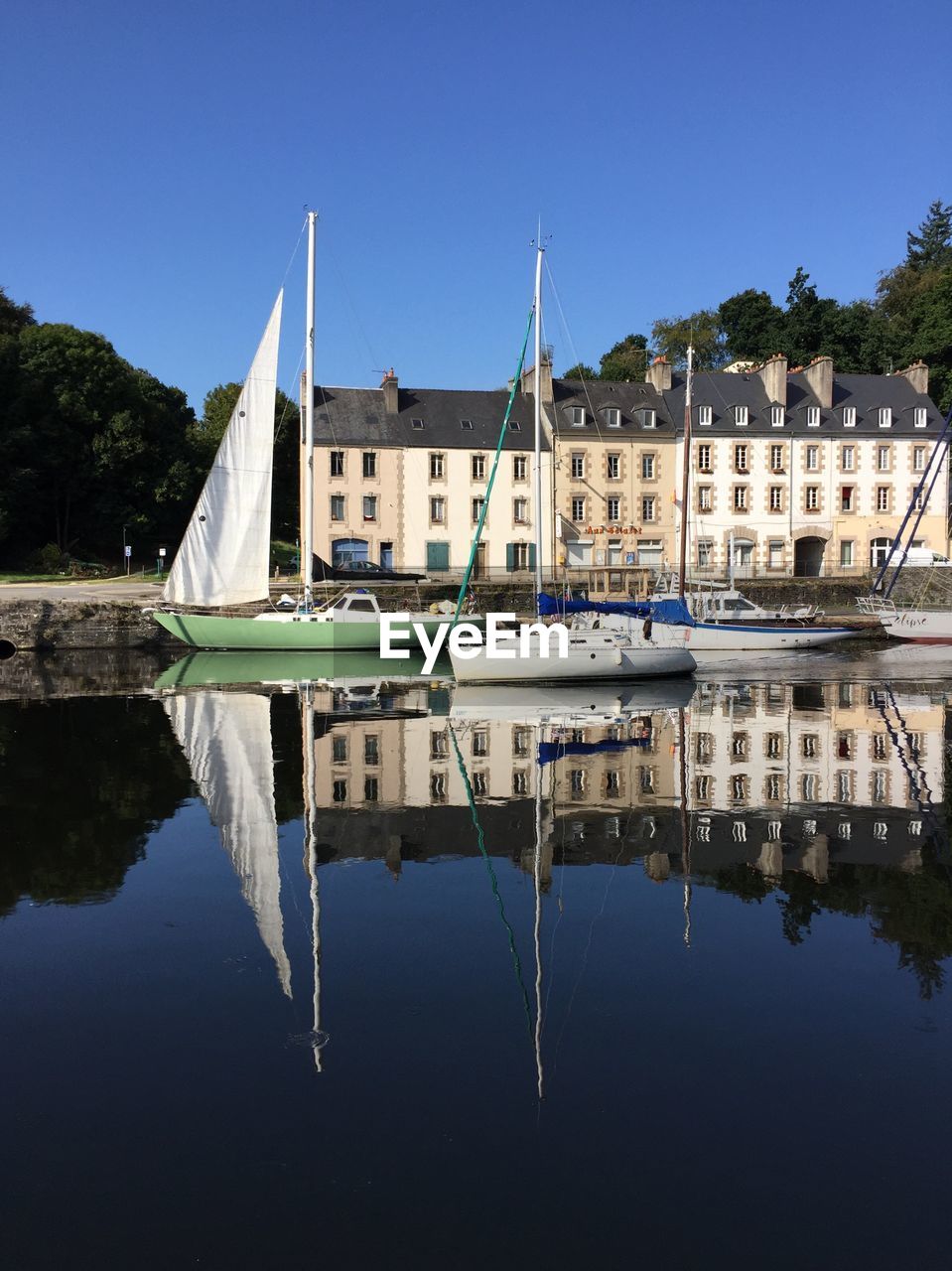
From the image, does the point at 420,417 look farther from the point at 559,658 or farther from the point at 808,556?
the point at 559,658

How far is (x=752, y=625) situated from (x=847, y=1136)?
120ft

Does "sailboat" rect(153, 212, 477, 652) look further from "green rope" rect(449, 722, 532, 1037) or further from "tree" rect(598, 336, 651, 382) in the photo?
"tree" rect(598, 336, 651, 382)

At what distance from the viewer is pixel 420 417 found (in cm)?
5953

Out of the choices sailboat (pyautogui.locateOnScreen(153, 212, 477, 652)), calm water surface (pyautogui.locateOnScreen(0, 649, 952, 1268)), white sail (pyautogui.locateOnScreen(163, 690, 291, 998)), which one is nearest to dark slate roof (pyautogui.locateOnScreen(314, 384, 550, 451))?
sailboat (pyautogui.locateOnScreen(153, 212, 477, 652))

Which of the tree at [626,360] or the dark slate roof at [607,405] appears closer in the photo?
the dark slate roof at [607,405]

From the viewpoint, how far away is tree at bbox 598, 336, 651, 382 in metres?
84.5

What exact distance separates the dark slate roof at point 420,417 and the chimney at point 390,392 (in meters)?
0.29

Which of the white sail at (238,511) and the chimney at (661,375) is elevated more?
the chimney at (661,375)

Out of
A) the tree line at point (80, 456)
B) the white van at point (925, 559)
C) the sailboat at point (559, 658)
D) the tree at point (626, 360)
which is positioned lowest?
the sailboat at point (559, 658)

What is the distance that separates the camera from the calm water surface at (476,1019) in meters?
4.91

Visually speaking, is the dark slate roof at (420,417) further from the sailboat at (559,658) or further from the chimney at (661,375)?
the sailboat at (559,658)

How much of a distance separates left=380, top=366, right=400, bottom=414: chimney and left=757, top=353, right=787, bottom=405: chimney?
22490 millimetres

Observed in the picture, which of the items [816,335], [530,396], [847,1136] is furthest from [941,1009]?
[816,335]

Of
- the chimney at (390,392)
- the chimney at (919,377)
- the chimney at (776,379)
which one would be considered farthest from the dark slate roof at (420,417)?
the chimney at (919,377)
